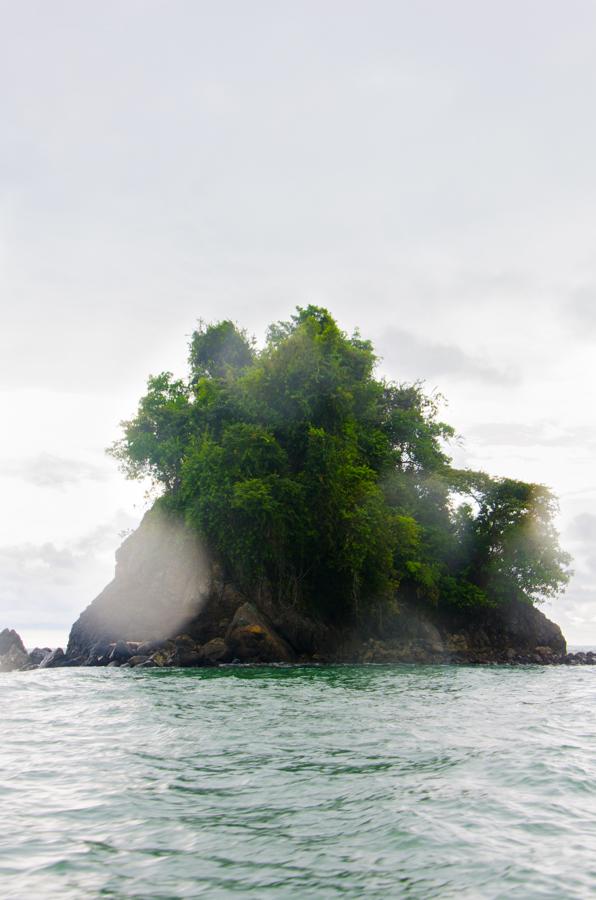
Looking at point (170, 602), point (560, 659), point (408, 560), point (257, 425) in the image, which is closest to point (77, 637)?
point (170, 602)

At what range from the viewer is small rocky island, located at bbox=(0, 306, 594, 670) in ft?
117

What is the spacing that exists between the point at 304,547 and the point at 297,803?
101 ft

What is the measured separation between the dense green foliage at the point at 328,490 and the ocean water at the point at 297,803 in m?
21.8

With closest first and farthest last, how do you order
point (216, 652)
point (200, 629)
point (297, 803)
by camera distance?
point (297, 803)
point (216, 652)
point (200, 629)

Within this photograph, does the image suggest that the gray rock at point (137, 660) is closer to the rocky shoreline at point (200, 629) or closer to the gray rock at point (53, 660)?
the rocky shoreline at point (200, 629)

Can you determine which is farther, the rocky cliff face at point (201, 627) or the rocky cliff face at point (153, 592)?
the rocky cliff face at point (153, 592)

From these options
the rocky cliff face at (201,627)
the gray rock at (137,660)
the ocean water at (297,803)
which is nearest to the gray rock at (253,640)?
the rocky cliff face at (201,627)

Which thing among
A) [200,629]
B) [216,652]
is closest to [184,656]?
[216,652]

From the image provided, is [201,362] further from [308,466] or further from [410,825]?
[410,825]

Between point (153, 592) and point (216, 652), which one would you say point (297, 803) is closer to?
point (216, 652)

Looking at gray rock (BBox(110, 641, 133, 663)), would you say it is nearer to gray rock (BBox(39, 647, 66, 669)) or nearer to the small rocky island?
the small rocky island

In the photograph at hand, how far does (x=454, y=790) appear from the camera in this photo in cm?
745

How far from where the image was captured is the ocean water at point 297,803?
500 centimetres

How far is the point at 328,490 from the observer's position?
3688cm
